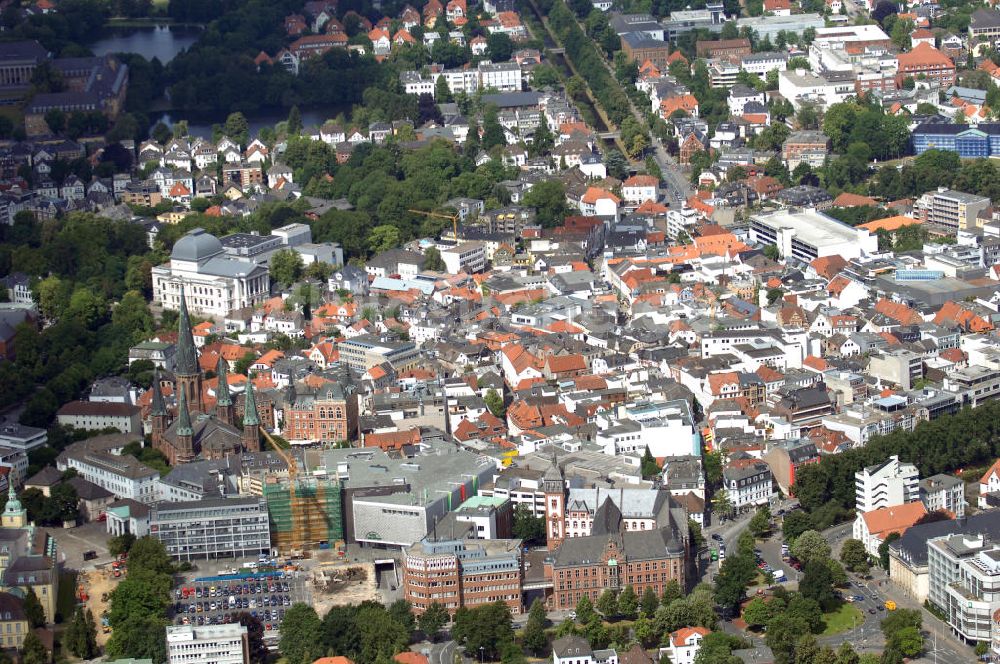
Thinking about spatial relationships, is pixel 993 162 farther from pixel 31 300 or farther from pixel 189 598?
pixel 189 598

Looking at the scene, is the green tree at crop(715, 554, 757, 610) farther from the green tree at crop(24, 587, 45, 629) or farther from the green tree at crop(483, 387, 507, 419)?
the green tree at crop(24, 587, 45, 629)

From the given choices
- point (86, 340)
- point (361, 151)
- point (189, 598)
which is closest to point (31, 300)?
point (86, 340)

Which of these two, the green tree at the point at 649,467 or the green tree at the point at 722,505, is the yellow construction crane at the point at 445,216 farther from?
the green tree at the point at 722,505

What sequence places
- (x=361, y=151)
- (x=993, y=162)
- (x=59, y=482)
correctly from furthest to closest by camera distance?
(x=361, y=151)
(x=993, y=162)
(x=59, y=482)

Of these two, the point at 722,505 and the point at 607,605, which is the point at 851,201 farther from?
the point at 607,605

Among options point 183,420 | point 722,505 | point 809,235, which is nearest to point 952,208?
point 809,235

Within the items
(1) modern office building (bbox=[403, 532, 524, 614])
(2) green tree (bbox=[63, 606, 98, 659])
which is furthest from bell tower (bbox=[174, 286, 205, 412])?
(1) modern office building (bbox=[403, 532, 524, 614])

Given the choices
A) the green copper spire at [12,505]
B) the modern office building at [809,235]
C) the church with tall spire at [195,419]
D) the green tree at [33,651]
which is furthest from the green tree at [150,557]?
the modern office building at [809,235]
